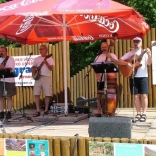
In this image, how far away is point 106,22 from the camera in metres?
8.40

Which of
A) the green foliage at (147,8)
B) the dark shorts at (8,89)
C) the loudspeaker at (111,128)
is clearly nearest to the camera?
the loudspeaker at (111,128)

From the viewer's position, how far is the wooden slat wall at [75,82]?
965 cm

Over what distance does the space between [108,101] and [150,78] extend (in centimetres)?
266

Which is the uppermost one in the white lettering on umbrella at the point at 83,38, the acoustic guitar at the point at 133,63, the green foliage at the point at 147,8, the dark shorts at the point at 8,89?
the green foliage at the point at 147,8

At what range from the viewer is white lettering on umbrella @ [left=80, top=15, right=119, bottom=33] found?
8.21 meters

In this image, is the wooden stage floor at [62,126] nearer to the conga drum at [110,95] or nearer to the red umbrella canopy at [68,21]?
the conga drum at [110,95]

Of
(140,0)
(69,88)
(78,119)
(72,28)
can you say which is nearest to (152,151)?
(78,119)

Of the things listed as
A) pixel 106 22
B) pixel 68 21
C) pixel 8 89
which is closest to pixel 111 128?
pixel 8 89

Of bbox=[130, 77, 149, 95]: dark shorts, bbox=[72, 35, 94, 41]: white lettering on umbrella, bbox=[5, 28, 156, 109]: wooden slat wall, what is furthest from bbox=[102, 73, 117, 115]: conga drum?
Answer: bbox=[5, 28, 156, 109]: wooden slat wall

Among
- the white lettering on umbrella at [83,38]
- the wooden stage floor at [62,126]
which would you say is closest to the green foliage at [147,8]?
the white lettering on umbrella at [83,38]

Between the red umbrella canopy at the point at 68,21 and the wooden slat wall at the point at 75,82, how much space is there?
1073 mm

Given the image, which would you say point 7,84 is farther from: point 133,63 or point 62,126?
point 133,63

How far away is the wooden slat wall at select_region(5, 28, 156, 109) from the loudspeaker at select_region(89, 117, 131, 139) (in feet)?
15.2

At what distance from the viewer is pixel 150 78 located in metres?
9.43
